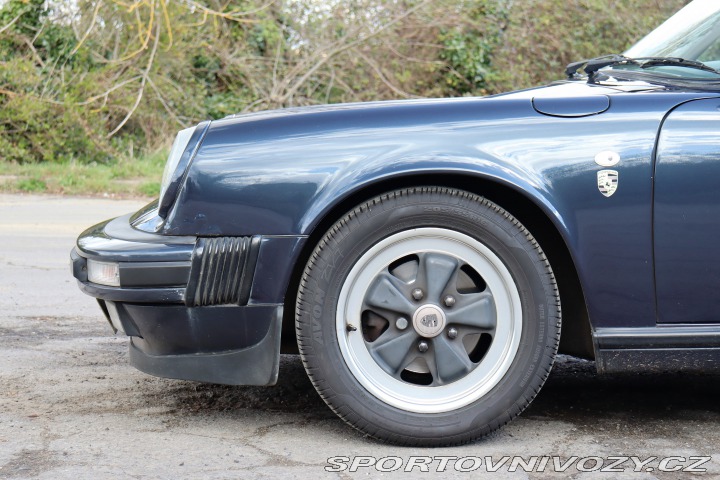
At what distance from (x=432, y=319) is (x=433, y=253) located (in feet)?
0.68

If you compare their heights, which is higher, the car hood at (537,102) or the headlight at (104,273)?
the car hood at (537,102)

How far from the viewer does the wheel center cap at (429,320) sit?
123 inches

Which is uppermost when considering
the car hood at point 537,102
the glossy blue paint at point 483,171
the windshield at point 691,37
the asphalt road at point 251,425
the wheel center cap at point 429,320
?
the windshield at point 691,37

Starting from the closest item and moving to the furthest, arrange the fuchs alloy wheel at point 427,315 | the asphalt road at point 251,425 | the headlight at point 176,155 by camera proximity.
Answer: the asphalt road at point 251,425, the fuchs alloy wheel at point 427,315, the headlight at point 176,155

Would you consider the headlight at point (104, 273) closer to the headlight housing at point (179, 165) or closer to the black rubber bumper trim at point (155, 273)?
the black rubber bumper trim at point (155, 273)

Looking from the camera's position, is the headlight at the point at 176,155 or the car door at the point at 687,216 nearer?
the car door at the point at 687,216

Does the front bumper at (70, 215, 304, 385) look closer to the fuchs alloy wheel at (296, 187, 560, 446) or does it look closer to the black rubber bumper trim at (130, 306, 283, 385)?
the black rubber bumper trim at (130, 306, 283, 385)

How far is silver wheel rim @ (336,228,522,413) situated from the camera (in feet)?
10.3

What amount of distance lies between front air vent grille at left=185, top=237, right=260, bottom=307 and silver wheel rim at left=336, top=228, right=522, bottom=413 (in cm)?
31

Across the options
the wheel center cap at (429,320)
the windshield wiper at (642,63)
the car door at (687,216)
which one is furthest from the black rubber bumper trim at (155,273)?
the windshield wiper at (642,63)

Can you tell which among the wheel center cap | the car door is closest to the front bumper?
the wheel center cap

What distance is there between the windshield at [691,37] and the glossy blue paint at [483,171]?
0.64 meters

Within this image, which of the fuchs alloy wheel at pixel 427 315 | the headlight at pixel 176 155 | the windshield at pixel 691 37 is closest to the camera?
the fuchs alloy wheel at pixel 427 315

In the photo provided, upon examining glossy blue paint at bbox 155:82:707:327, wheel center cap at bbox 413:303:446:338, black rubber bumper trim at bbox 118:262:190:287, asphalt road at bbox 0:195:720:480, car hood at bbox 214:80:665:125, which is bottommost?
asphalt road at bbox 0:195:720:480
